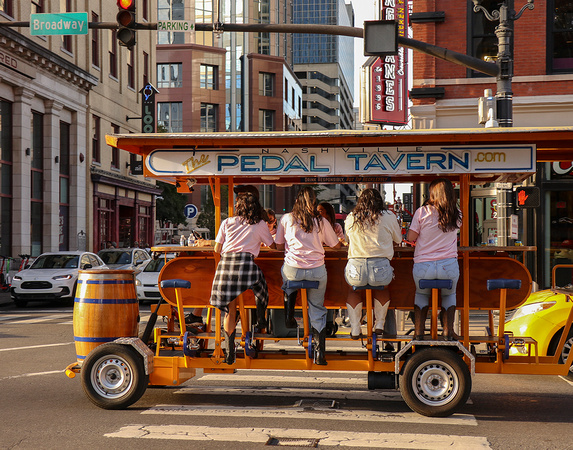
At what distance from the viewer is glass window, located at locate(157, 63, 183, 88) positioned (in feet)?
271

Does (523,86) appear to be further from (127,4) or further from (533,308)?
(533,308)

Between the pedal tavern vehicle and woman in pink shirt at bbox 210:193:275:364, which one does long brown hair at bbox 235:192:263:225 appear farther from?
the pedal tavern vehicle

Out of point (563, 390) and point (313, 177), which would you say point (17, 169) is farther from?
point (563, 390)

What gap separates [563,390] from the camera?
27.6 feet

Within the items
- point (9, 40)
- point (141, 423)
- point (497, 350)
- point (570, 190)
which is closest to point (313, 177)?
point (497, 350)

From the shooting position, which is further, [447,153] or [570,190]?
[570,190]

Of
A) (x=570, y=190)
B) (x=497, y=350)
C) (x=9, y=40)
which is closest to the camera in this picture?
(x=497, y=350)

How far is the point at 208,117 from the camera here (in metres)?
84.6

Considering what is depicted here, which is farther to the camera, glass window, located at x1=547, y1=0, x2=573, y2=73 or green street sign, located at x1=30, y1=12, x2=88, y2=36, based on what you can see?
glass window, located at x1=547, y1=0, x2=573, y2=73

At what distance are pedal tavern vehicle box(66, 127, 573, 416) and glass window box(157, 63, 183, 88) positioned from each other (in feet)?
253

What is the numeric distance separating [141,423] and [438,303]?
3.19m

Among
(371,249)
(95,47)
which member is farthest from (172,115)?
(371,249)

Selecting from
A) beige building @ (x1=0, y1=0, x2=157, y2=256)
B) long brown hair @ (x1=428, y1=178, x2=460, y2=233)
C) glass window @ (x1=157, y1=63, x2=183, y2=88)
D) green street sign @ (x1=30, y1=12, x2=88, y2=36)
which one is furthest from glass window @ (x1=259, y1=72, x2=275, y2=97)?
long brown hair @ (x1=428, y1=178, x2=460, y2=233)

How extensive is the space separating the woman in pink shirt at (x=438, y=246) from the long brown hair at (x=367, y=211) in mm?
378
